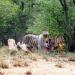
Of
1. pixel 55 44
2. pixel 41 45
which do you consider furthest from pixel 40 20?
pixel 41 45

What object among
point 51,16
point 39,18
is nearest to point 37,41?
point 51,16

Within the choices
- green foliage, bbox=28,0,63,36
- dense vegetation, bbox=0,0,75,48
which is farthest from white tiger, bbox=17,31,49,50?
green foliage, bbox=28,0,63,36

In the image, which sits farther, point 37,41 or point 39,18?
point 39,18

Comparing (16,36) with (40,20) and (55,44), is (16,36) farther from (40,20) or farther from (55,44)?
(55,44)

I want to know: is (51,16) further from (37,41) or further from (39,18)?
(37,41)

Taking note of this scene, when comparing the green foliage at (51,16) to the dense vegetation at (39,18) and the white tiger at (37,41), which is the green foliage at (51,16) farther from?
the white tiger at (37,41)

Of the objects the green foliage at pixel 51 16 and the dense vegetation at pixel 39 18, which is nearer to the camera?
the dense vegetation at pixel 39 18

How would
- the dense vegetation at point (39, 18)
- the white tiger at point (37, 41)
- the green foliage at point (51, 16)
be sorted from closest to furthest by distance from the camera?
the white tiger at point (37, 41) → the dense vegetation at point (39, 18) → the green foliage at point (51, 16)

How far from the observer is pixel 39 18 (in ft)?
121

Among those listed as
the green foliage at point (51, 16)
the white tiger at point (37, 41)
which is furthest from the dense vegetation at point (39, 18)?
the white tiger at point (37, 41)

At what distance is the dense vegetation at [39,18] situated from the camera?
29245 mm

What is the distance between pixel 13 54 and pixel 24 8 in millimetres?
36532

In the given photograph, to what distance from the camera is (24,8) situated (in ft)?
165

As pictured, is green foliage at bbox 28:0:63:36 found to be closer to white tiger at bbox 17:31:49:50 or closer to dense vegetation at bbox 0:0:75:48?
dense vegetation at bbox 0:0:75:48
